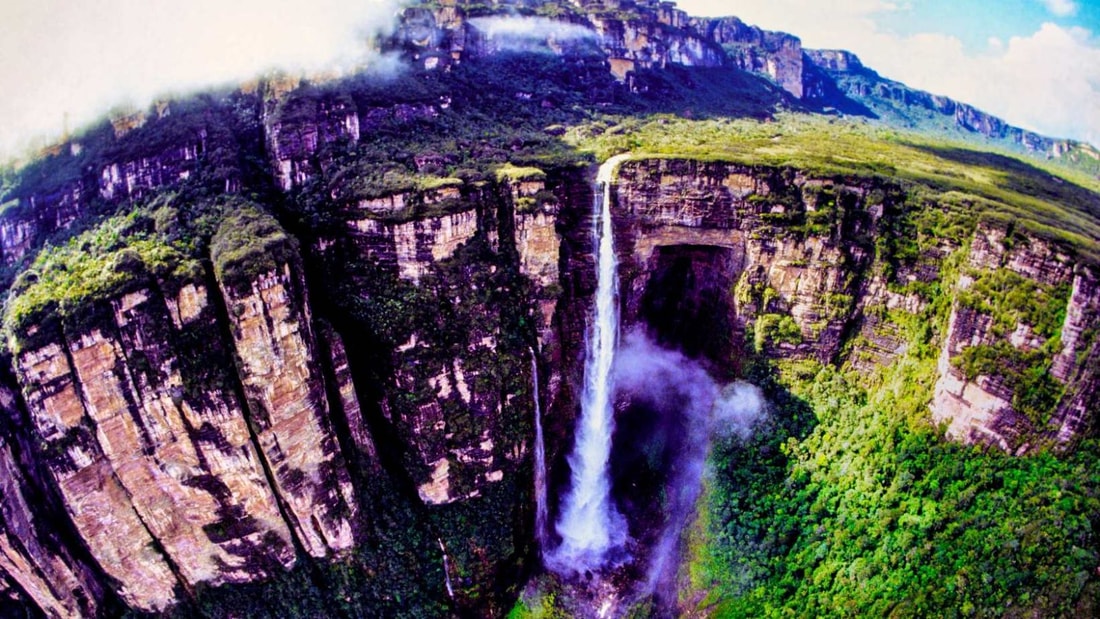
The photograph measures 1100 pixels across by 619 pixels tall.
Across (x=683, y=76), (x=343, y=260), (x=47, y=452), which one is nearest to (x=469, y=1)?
(x=683, y=76)

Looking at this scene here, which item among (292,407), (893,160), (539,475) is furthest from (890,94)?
(292,407)

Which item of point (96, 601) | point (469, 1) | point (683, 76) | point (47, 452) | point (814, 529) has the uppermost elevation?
point (469, 1)

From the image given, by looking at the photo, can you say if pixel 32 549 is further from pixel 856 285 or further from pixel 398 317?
pixel 856 285

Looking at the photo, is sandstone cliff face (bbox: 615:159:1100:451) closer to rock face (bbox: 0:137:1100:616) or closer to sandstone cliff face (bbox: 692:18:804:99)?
rock face (bbox: 0:137:1100:616)

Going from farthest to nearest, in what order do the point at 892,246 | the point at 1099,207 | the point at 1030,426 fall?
the point at 1099,207, the point at 892,246, the point at 1030,426

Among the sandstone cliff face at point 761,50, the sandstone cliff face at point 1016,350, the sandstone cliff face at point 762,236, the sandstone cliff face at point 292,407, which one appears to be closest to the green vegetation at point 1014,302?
the sandstone cliff face at point 1016,350

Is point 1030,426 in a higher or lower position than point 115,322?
lower

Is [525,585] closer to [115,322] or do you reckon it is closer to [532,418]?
[532,418]

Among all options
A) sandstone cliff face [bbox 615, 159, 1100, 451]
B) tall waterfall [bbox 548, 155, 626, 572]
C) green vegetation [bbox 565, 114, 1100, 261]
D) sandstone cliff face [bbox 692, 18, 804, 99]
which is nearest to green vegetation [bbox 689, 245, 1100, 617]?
sandstone cliff face [bbox 615, 159, 1100, 451]
